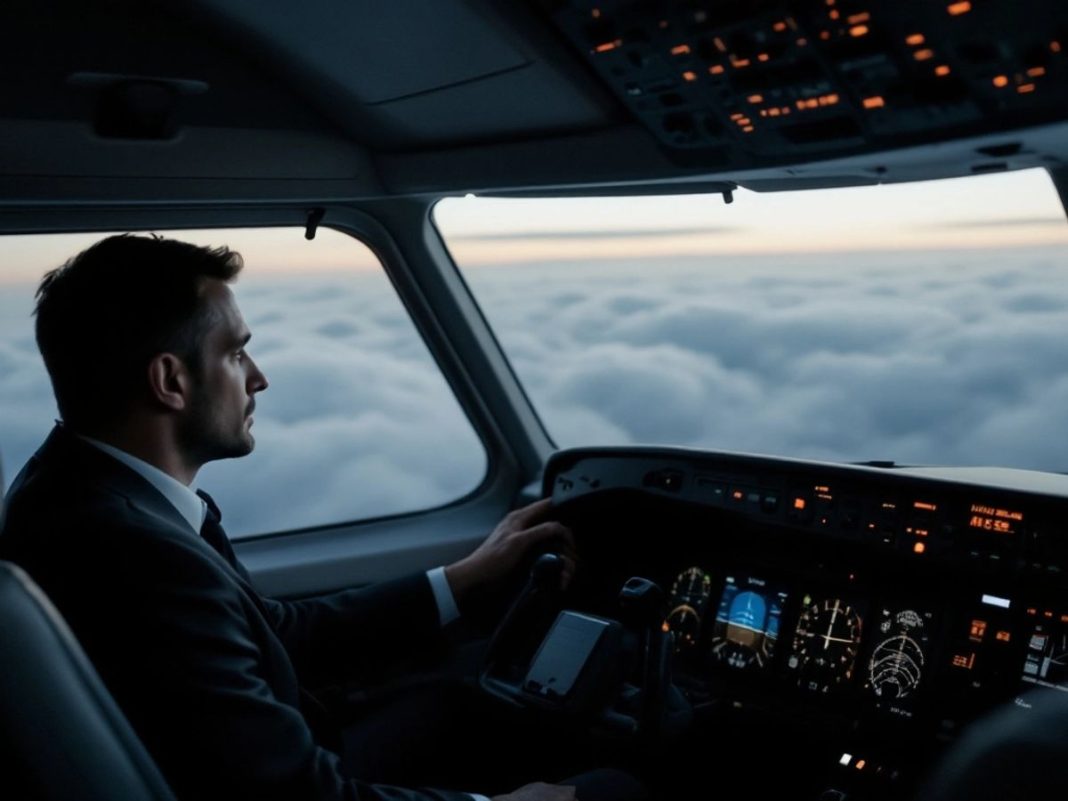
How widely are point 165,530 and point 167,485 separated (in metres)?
0.23

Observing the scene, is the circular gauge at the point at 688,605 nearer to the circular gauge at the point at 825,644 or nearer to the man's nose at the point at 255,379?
the circular gauge at the point at 825,644

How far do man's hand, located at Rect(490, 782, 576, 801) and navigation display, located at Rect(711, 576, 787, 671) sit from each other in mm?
570

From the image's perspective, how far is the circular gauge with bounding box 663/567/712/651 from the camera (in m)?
2.64

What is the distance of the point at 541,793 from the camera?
2031 millimetres

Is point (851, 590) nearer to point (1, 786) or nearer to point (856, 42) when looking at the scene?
point (856, 42)

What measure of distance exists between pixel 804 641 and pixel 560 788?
62 cm

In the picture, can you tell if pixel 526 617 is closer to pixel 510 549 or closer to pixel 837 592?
pixel 510 549

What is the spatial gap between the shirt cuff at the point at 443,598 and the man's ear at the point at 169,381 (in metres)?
0.87

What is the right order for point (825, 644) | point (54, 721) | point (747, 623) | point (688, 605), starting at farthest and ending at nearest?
point (688, 605)
point (747, 623)
point (825, 644)
point (54, 721)

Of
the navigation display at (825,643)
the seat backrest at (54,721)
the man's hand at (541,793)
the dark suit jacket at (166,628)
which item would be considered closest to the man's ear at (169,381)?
the dark suit jacket at (166,628)

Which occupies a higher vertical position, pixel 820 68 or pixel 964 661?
pixel 820 68

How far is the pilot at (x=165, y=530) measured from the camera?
5.21 ft

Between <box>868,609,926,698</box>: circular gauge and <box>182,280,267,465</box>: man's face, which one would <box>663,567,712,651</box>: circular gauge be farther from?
<box>182,280,267,465</box>: man's face

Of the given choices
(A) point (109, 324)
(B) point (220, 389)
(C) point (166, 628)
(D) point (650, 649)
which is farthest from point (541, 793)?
(A) point (109, 324)
